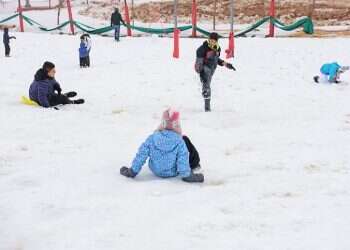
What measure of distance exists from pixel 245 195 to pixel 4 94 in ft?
26.7

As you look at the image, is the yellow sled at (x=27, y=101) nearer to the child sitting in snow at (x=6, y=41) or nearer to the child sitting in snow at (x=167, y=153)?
the child sitting in snow at (x=167, y=153)

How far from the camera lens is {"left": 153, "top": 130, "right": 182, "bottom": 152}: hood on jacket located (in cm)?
607

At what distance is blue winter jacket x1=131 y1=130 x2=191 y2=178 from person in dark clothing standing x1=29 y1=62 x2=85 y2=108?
187 inches

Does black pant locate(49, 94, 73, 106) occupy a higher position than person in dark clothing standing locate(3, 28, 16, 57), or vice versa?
person in dark clothing standing locate(3, 28, 16, 57)

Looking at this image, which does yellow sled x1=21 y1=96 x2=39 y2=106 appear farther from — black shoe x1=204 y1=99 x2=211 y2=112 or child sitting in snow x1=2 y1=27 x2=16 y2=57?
child sitting in snow x1=2 y1=27 x2=16 y2=57

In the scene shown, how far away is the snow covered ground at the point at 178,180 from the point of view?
4.70m

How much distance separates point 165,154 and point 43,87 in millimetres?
5075

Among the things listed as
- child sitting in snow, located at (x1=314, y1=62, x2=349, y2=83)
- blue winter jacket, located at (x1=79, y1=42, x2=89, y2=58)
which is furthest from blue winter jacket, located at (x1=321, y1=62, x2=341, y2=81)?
blue winter jacket, located at (x1=79, y1=42, x2=89, y2=58)

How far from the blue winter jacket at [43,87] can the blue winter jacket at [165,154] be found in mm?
4842

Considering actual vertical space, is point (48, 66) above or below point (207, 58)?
below

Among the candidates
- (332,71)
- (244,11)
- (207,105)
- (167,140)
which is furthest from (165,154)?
(244,11)

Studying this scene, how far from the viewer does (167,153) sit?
242 inches

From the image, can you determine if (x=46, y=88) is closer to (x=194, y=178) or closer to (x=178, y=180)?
(x=178, y=180)

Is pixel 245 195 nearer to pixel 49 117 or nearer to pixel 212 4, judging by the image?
pixel 49 117
